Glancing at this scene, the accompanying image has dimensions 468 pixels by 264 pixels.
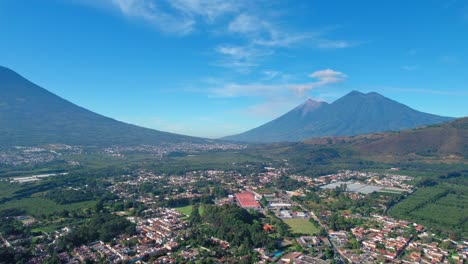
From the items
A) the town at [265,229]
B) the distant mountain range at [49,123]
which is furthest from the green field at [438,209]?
the distant mountain range at [49,123]

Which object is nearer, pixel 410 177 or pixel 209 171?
pixel 410 177

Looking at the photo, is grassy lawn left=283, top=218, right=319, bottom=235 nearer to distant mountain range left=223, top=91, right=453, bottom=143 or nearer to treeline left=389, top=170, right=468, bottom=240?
treeline left=389, top=170, right=468, bottom=240

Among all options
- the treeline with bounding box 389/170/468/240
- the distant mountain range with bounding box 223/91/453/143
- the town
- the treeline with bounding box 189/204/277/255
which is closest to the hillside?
the treeline with bounding box 389/170/468/240

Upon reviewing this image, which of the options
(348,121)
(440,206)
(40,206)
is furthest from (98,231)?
(348,121)

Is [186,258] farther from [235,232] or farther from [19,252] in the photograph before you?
[19,252]

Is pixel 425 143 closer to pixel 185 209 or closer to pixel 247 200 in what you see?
pixel 247 200

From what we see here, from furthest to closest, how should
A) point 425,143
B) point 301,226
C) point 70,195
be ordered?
1. point 425,143
2. point 70,195
3. point 301,226

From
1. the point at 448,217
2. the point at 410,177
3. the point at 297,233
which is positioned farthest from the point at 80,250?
the point at 410,177
